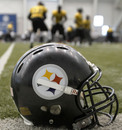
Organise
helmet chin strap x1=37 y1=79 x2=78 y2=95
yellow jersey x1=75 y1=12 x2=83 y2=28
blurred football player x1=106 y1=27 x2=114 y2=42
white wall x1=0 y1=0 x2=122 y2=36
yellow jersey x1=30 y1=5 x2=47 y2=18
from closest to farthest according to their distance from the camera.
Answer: helmet chin strap x1=37 y1=79 x2=78 y2=95 → yellow jersey x1=30 y1=5 x2=47 y2=18 → yellow jersey x1=75 y1=12 x2=83 y2=28 → blurred football player x1=106 y1=27 x2=114 y2=42 → white wall x1=0 y1=0 x2=122 y2=36

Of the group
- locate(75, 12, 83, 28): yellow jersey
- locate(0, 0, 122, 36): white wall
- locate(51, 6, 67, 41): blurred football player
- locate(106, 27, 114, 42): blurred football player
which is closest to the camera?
locate(51, 6, 67, 41): blurred football player

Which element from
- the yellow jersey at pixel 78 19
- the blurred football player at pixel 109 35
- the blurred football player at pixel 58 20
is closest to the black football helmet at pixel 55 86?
the blurred football player at pixel 58 20

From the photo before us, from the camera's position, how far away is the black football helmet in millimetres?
876

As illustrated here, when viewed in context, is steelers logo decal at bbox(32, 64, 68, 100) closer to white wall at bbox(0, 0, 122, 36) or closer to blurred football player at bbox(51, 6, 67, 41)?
blurred football player at bbox(51, 6, 67, 41)

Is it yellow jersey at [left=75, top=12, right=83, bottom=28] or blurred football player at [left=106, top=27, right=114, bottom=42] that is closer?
yellow jersey at [left=75, top=12, right=83, bottom=28]

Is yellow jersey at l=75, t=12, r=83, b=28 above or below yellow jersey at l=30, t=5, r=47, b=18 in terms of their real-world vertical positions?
below

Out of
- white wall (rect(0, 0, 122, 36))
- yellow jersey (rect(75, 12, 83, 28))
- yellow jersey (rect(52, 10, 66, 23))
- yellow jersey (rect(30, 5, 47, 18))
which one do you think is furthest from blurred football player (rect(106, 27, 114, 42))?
yellow jersey (rect(30, 5, 47, 18))

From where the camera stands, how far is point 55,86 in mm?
874

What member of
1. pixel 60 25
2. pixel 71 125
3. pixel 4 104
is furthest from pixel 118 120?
pixel 60 25

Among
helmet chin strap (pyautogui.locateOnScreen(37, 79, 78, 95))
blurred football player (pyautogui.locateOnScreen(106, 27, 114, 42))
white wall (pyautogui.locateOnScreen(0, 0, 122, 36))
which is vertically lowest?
blurred football player (pyautogui.locateOnScreen(106, 27, 114, 42))

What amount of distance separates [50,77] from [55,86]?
0.15ft

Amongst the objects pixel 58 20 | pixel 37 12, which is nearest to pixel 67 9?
pixel 58 20

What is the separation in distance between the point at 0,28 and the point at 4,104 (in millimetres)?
14674

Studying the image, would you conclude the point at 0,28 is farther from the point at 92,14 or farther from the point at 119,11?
the point at 119,11
